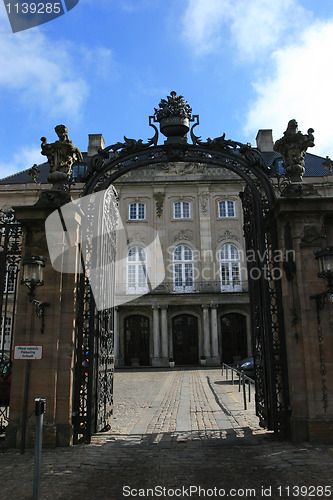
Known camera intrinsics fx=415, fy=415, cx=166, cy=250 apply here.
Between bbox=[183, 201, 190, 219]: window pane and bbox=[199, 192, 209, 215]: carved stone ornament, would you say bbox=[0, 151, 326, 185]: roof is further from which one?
bbox=[183, 201, 190, 219]: window pane

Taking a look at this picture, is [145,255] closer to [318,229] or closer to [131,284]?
→ [131,284]

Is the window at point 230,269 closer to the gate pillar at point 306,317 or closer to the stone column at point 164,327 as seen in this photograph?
the stone column at point 164,327

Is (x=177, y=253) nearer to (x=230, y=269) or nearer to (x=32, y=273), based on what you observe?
(x=230, y=269)

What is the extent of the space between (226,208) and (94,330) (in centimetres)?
2601

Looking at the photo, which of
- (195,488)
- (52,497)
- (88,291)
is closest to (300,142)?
(88,291)

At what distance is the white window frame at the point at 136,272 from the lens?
101ft

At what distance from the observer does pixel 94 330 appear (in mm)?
7395

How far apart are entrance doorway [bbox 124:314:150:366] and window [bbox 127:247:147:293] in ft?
7.33

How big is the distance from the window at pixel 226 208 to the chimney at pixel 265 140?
713 cm

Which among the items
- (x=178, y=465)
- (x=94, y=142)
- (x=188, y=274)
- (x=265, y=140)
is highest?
(x=94, y=142)

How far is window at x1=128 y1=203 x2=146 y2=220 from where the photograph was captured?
106 ft

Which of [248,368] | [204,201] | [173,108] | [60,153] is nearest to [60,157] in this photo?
[60,153]

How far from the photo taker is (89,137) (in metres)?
36.6

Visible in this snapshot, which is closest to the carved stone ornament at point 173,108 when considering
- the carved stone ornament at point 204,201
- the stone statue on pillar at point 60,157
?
the stone statue on pillar at point 60,157
